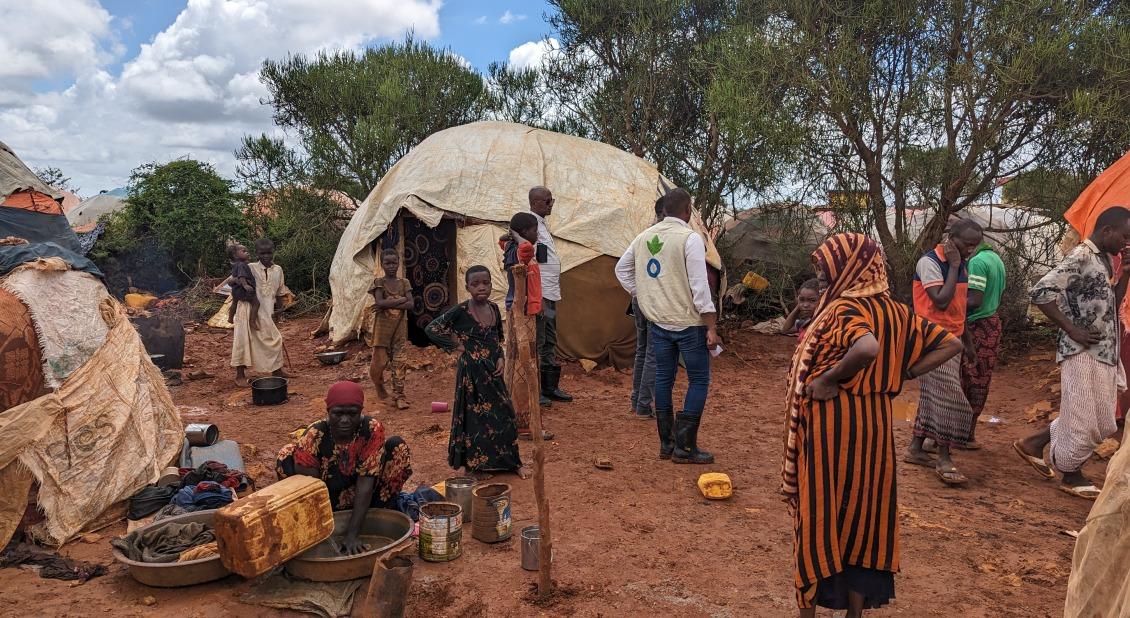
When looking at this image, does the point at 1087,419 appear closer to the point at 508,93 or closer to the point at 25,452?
the point at 25,452

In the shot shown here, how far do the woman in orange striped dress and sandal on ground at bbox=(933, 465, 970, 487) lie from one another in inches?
92.2

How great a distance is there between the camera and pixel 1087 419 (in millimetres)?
4305

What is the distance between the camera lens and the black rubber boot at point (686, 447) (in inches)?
197

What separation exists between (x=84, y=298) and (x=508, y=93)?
29.5ft

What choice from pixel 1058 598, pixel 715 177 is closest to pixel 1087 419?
pixel 1058 598

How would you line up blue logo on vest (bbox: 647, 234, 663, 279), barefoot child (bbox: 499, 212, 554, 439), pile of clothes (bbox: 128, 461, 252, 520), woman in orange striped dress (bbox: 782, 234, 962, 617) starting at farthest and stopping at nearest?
1. barefoot child (bbox: 499, 212, 554, 439)
2. blue logo on vest (bbox: 647, 234, 663, 279)
3. pile of clothes (bbox: 128, 461, 252, 520)
4. woman in orange striped dress (bbox: 782, 234, 962, 617)

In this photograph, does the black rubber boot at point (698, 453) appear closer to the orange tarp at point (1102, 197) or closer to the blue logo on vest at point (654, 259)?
the blue logo on vest at point (654, 259)

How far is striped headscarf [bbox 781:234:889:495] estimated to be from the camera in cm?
267

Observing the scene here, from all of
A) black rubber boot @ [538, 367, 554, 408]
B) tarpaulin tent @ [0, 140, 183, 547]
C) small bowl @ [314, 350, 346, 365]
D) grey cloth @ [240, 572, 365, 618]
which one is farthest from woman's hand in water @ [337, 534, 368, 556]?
small bowl @ [314, 350, 346, 365]

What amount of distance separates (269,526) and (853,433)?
91.4 inches

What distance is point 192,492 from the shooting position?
418 centimetres

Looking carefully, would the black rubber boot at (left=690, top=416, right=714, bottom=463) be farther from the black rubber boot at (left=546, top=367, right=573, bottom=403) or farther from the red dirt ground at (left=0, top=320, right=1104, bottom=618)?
the black rubber boot at (left=546, top=367, right=573, bottom=403)

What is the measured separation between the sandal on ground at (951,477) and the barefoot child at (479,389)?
8.78 feet

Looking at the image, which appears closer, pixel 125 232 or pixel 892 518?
pixel 892 518
